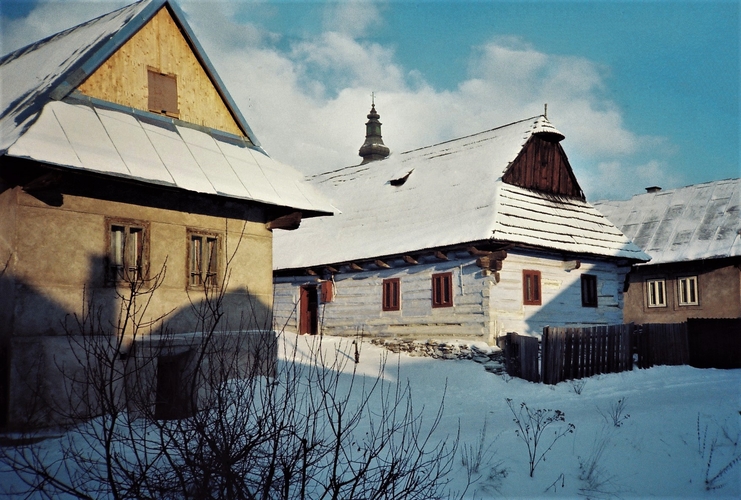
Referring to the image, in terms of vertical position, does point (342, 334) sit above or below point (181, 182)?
below

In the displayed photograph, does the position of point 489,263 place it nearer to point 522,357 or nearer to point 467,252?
point 467,252

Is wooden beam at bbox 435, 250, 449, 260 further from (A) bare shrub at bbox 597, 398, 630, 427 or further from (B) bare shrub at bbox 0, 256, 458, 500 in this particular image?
(A) bare shrub at bbox 597, 398, 630, 427

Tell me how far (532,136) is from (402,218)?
4719mm

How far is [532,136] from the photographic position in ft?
70.8

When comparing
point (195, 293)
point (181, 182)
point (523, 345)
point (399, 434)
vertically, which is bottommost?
point (399, 434)

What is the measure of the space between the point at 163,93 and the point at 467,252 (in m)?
9.16

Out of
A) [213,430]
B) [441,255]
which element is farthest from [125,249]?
[441,255]

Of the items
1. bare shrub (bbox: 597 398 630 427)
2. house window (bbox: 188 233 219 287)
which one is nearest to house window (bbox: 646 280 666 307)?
bare shrub (bbox: 597 398 630 427)

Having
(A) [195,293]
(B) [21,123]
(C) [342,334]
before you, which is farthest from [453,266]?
(B) [21,123]

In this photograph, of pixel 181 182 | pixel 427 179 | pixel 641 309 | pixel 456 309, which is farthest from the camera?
pixel 641 309

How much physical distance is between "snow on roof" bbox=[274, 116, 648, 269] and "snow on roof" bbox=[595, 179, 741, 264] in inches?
183

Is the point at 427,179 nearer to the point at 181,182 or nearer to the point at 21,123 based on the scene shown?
the point at 181,182

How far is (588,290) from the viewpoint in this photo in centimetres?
2111

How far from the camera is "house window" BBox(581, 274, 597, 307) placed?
20859 millimetres
